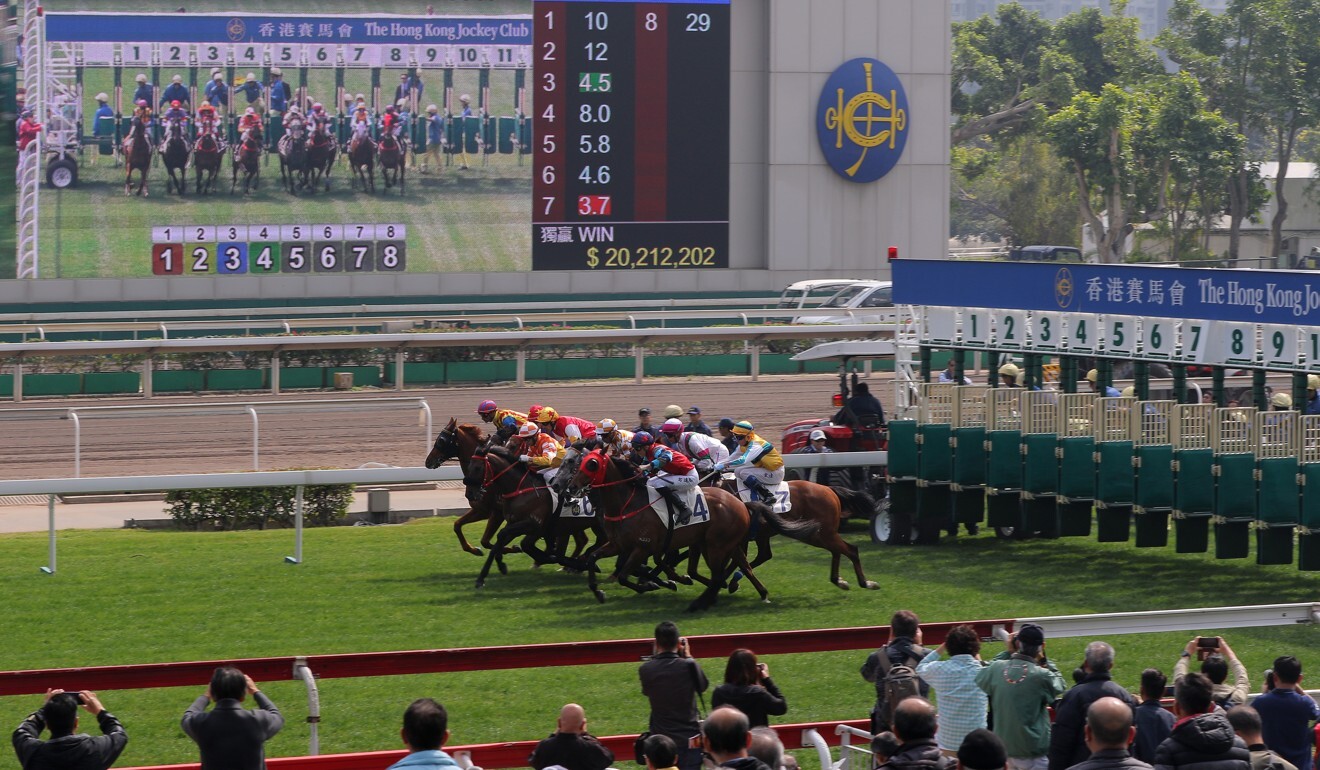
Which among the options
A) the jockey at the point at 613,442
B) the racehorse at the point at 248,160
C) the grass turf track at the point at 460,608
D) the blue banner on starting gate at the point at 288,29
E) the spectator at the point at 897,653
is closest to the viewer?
the spectator at the point at 897,653

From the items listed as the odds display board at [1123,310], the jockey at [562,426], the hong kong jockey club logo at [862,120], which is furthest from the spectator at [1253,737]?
the hong kong jockey club logo at [862,120]

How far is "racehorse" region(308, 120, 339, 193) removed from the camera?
80.8 feet

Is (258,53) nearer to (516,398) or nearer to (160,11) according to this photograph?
(160,11)

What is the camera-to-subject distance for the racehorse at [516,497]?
11688mm

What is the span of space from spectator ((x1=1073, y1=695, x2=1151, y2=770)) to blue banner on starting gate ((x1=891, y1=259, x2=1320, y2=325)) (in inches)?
275

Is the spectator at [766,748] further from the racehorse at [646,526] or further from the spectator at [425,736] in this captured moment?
the racehorse at [646,526]

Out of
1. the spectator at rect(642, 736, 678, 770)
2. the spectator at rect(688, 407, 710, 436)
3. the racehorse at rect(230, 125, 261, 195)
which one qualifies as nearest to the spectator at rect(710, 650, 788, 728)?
the spectator at rect(642, 736, 678, 770)

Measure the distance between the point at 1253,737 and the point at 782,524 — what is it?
613 cm

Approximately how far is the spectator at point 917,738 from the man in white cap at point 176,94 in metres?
20.8

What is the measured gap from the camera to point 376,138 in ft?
82.4

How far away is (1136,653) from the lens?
30.3 ft

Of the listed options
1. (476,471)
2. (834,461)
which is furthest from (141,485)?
(834,461)

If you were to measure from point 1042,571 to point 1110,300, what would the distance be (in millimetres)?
1979

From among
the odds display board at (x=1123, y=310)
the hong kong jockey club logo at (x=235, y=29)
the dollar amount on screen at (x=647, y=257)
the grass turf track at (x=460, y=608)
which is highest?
the hong kong jockey club logo at (x=235, y=29)
